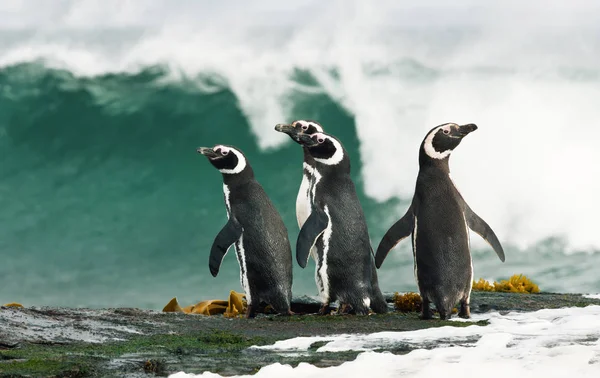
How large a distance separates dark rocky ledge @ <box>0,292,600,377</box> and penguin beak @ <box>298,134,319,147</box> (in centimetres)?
198

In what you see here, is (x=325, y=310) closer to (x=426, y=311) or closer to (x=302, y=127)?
(x=426, y=311)

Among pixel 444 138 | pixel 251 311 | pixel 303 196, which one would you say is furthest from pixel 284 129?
pixel 251 311

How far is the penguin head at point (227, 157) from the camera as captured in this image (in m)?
10.5

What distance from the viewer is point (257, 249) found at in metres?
10.0

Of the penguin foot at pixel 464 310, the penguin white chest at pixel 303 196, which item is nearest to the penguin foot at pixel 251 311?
Result: the penguin white chest at pixel 303 196

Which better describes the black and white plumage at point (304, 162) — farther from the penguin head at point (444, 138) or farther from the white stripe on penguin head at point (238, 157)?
the penguin head at point (444, 138)

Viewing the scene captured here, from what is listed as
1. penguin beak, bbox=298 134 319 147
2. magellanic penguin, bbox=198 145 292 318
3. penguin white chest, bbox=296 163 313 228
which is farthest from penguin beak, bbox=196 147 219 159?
penguin white chest, bbox=296 163 313 228

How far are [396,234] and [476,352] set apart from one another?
3129 millimetres

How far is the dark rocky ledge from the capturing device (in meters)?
6.35

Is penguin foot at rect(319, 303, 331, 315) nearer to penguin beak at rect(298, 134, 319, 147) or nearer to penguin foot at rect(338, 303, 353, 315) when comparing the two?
penguin foot at rect(338, 303, 353, 315)

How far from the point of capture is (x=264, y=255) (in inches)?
395

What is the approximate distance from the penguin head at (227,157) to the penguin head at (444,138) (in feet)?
7.44

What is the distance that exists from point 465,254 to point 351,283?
1.33 meters

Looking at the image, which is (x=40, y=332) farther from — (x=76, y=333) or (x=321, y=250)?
(x=321, y=250)
